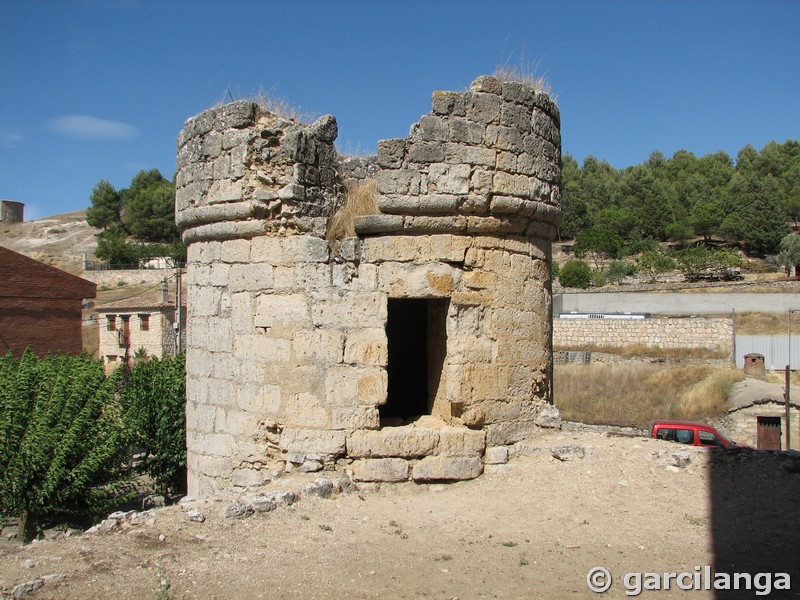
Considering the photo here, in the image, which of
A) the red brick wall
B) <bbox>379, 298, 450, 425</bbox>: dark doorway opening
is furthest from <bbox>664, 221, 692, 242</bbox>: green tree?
<bbox>379, 298, 450, 425</bbox>: dark doorway opening

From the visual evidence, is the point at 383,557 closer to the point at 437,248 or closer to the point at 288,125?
the point at 437,248

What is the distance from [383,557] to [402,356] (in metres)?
4.64

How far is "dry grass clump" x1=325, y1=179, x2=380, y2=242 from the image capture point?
6488 mm

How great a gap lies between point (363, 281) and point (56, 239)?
242 feet

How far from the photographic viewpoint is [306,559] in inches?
182

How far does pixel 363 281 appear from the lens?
20.9ft

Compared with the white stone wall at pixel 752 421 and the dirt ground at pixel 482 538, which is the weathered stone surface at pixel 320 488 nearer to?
the dirt ground at pixel 482 538

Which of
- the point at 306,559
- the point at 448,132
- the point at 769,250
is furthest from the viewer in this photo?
the point at 769,250

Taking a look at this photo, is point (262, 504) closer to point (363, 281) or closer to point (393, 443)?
point (393, 443)

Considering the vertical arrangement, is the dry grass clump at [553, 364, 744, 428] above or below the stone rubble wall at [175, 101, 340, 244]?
below

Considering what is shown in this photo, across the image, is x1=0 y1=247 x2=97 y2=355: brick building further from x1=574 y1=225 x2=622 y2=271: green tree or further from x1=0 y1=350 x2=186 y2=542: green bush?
x1=574 y1=225 x2=622 y2=271: green tree

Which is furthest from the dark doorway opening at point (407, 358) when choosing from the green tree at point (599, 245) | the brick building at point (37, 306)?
the green tree at point (599, 245)

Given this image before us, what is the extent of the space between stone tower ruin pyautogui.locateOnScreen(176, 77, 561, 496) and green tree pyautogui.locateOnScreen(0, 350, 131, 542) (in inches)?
192

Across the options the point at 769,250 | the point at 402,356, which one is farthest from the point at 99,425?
the point at 769,250
